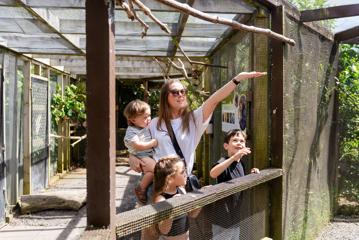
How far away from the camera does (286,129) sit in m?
3.59

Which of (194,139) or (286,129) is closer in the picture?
(194,139)

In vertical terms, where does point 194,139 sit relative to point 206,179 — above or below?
above

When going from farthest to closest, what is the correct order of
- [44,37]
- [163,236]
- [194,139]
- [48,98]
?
[48,98] → [44,37] → [194,139] → [163,236]

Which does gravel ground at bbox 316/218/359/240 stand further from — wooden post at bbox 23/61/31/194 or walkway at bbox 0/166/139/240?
wooden post at bbox 23/61/31/194

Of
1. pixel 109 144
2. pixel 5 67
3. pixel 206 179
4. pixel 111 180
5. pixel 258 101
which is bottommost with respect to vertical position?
pixel 206 179

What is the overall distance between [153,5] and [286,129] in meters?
1.62

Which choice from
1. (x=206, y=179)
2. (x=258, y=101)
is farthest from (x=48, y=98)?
(x=258, y=101)

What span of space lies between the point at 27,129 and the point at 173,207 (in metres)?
5.62

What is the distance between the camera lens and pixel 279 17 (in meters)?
3.41

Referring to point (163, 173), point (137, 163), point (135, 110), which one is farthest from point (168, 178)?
point (135, 110)

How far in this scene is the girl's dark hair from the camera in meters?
2.39

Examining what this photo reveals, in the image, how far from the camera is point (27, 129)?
23.0 ft

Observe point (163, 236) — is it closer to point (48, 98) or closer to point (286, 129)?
point (286, 129)

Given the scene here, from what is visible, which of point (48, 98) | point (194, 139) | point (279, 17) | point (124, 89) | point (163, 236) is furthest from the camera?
point (124, 89)
